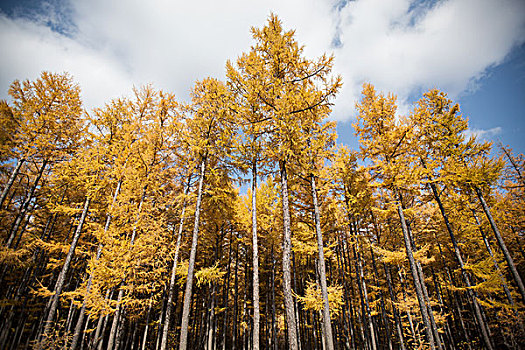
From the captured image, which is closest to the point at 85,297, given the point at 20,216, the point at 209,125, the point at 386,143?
the point at 20,216

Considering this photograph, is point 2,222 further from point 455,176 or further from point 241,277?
point 455,176

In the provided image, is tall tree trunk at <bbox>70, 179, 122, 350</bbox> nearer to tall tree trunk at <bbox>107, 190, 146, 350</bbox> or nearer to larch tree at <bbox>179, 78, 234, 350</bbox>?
tall tree trunk at <bbox>107, 190, 146, 350</bbox>

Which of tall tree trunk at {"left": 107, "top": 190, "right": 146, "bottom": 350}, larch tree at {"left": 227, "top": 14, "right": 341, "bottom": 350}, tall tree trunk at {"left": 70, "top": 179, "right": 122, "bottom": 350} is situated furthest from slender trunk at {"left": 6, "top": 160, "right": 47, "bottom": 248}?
larch tree at {"left": 227, "top": 14, "right": 341, "bottom": 350}

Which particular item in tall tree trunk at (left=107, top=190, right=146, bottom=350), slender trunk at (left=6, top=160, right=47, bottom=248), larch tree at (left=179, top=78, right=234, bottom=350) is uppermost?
larch tree at (left=179, top=78, right=234, bottom=350)

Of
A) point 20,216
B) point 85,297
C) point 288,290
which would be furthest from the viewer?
point 20,216

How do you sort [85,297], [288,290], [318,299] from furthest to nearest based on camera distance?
1. [318,299]
2. [85,297]
3. [288,290]

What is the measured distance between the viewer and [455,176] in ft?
36.3

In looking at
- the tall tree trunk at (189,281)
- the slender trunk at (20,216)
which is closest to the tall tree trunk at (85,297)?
the tall tree trunk at (189,281)

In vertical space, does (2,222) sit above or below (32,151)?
below

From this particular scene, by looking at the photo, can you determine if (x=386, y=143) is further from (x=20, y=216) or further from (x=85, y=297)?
(x=20, y=216)

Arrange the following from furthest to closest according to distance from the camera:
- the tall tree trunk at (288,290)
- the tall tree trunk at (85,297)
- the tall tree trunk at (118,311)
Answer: the tall tree trunk at (118,311) → the tall tree trunk at (85,297) → the tall tree trunk at (288,290)

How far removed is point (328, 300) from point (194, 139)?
988cm

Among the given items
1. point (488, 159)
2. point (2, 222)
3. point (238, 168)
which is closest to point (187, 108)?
point (238, 168)

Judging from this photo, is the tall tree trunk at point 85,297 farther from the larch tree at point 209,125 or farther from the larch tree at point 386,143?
the larch tree at point 386,143
